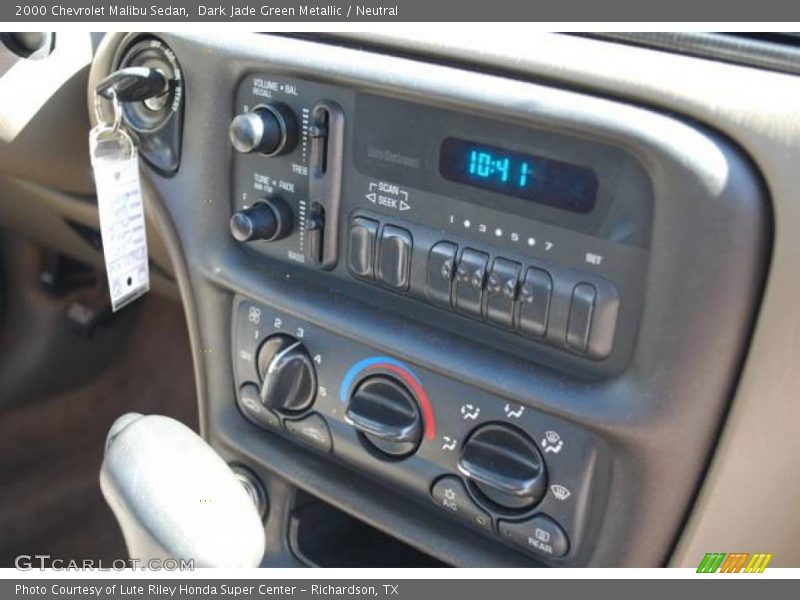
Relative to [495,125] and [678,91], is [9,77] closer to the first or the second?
[495,125]

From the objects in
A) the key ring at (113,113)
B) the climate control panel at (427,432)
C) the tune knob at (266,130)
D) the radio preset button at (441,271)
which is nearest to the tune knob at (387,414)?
the climate control panel at (427,432)

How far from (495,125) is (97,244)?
841 millimetres

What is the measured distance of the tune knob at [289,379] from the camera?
3.00ft

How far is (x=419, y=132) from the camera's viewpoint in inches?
30.5

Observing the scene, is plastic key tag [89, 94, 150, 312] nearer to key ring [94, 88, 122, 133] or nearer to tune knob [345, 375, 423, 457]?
key ring [94, 88, 122, 133]

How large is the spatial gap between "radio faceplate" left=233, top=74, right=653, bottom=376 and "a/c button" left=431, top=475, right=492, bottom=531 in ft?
0.46

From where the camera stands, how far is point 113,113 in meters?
1.01

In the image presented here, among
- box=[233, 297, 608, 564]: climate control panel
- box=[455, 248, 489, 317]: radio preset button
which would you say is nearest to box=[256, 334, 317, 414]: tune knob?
box=[233, 297, 608, 564]: climate control panel

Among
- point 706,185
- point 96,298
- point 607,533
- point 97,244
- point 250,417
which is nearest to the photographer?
point 706,185

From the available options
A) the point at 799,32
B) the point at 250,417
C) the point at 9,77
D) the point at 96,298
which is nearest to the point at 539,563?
the point at 250,417

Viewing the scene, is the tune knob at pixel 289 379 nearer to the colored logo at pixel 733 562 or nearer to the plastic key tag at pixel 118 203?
the plastic key tag at pixel 118 203

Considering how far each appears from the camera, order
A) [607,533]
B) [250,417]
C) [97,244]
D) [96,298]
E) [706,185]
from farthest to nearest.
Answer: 1. [96,298]
2. [97,244]
3. [250,417]
4. [607,533]
5. [706,185]

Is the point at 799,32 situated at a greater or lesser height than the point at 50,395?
greater

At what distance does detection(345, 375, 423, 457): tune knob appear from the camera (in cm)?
85
